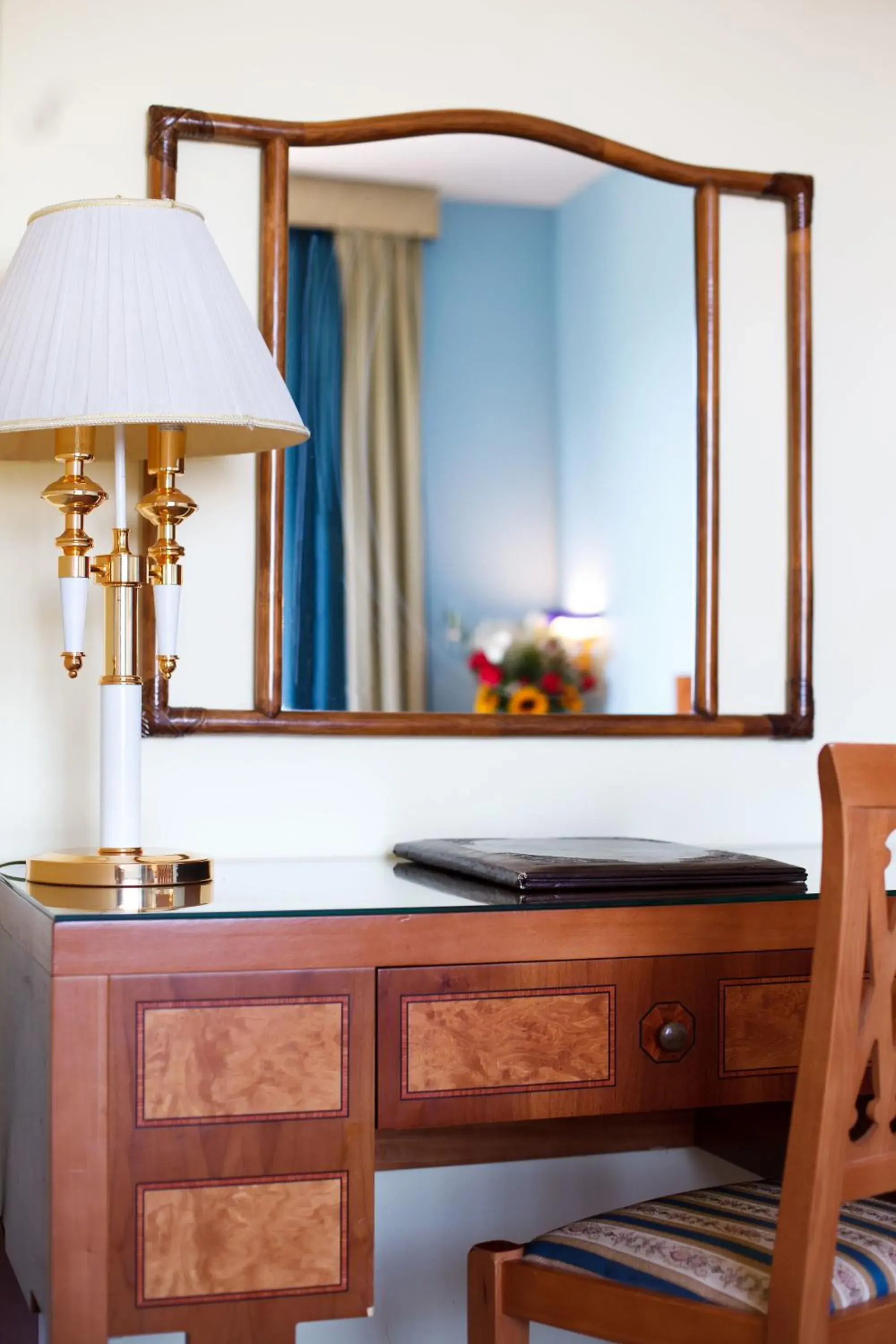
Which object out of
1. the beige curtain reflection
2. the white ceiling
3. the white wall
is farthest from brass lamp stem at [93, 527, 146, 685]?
the white ceiling

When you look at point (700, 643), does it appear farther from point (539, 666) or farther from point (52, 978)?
point (52, 978)

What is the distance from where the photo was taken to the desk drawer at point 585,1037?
4.60 ft

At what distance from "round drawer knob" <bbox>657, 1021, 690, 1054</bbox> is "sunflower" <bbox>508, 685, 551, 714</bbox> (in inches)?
24.9

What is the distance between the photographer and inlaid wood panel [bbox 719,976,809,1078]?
1.53m

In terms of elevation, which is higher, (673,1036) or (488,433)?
(488,433)

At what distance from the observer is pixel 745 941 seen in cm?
154

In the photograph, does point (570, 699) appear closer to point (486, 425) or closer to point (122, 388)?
point (486, 425)

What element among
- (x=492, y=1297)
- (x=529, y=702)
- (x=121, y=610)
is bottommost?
(x=492, y=1297)

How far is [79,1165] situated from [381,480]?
1.04 m

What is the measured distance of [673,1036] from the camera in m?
1.50

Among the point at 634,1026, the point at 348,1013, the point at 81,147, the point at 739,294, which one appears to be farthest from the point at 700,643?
the point at 81,147

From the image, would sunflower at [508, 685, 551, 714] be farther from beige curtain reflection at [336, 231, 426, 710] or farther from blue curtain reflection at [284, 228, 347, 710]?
blue curtain reflection at [284, 228, 347, 710]

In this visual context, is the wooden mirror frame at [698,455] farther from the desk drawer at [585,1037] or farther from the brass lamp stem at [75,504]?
the desk drawer at [585,1037]

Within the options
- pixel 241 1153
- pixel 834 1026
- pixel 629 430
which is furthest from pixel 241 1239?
pixel 629 430
